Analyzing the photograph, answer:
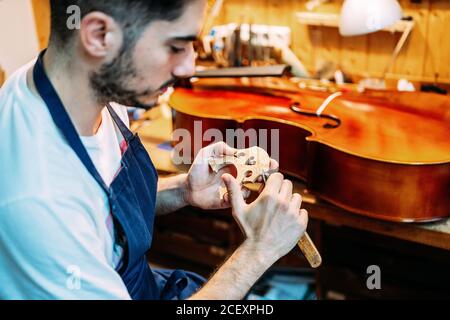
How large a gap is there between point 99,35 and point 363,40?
1567 millimetres

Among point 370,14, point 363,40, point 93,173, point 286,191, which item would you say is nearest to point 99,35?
point 93,173

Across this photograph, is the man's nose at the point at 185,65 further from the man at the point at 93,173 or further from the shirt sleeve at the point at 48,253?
the shirt sleeve at the point at 48,253

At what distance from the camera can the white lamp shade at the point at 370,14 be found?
1897 millimetres

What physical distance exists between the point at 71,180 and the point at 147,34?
32cm

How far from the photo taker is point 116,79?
1.12 meters

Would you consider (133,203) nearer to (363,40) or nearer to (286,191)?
(286,191)

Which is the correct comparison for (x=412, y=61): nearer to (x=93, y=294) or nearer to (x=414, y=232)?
(x=414, y=232)

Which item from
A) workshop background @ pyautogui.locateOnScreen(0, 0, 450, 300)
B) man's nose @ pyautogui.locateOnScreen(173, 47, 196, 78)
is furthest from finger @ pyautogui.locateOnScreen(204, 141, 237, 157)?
workshop background @ pyautogui.locateOnScreen(0, 0, 450, 300)

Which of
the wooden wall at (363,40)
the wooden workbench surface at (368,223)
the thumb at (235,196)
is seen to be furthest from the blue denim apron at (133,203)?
the wooden wall at (363,40)

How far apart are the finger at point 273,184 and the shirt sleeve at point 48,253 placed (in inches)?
15.6

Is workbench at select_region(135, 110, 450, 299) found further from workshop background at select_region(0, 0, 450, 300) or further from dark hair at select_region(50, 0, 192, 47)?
dark hair at select_region(50, 0, 192, 47)
